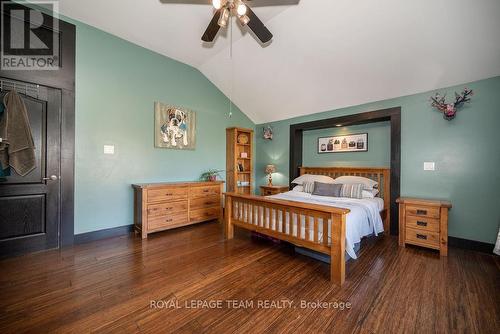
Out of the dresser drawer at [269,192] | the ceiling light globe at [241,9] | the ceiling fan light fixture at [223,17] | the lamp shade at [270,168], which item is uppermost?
the ceiling fan light fixture at [223,17]

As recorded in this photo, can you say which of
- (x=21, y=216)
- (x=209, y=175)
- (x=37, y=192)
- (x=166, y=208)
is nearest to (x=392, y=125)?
(x=209, y=175)

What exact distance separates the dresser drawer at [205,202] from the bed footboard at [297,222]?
797 mm

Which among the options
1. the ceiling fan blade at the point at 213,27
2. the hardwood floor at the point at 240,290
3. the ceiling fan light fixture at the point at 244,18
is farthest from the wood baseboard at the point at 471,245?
the ceiling fan blade at the point at 213,27

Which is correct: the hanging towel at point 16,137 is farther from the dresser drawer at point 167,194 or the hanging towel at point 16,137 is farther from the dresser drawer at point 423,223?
the dresser drawer at point 423,223

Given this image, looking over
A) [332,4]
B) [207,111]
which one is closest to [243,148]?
[207,111]

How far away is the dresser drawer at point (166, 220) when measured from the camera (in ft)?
10.3

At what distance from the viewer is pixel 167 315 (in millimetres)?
1515

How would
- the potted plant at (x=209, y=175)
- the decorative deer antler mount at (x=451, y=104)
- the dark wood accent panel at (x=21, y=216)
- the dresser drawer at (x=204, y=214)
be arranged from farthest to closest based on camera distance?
the potted plant at (x=209, y=175) < the dresser drawer at (x=204, y=214) < the decorative deer antler mount at (x=451, y=104) < the dark wood accent panel at (x=21, y=216)

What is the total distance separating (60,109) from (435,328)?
4480mm

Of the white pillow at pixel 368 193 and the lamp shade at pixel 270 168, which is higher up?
the lamp shade at pixel 270 168

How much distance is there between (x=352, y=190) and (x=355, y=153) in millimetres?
998

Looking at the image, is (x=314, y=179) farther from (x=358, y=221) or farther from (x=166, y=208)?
(x=166, y=208)

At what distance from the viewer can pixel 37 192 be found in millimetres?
2580

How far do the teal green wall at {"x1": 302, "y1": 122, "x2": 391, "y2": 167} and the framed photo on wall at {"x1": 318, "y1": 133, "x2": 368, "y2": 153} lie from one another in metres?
0.06
